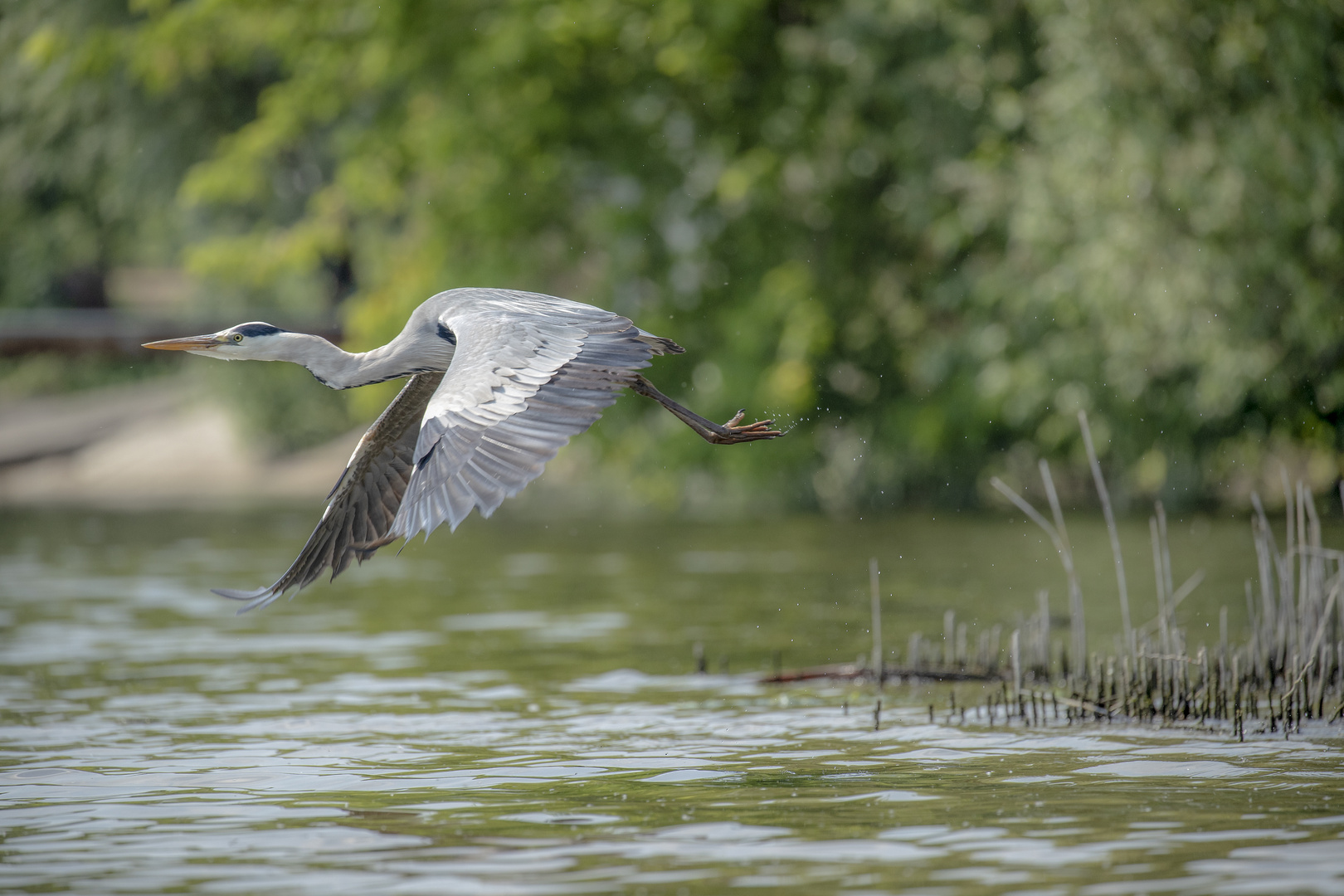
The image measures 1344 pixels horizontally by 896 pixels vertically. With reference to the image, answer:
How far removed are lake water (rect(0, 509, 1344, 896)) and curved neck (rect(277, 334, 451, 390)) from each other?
175 centimetres

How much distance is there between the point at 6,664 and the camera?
12.3 metres

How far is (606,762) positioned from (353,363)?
219 centimetres

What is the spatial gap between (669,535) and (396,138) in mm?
6308

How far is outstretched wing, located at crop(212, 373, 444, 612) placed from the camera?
8273mm

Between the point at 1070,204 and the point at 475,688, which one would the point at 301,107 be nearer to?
the point at 1070,204

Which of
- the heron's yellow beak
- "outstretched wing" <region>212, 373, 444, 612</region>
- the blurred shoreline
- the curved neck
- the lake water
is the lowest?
the lake water

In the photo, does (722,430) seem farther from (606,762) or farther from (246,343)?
(246,343)

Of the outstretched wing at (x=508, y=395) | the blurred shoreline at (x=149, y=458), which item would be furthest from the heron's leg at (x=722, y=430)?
the blurred shoreline at (x=149, y=458)

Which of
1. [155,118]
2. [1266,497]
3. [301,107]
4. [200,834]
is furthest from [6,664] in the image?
[155,118]

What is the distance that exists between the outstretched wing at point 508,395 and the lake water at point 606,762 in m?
1.22

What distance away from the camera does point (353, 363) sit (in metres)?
8.23

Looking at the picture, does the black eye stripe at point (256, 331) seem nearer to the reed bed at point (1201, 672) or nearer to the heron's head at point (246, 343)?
the heron's head at point (246, 343)

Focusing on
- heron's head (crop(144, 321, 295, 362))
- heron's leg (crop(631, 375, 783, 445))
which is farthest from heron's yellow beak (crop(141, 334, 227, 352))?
heron's leg (crop(631, 375, 783, 445))

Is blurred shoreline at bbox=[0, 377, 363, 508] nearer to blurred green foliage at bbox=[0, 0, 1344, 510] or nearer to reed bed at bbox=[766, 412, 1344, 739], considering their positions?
blurred green foliage at bbox=[0, 0, 1344, 510]
